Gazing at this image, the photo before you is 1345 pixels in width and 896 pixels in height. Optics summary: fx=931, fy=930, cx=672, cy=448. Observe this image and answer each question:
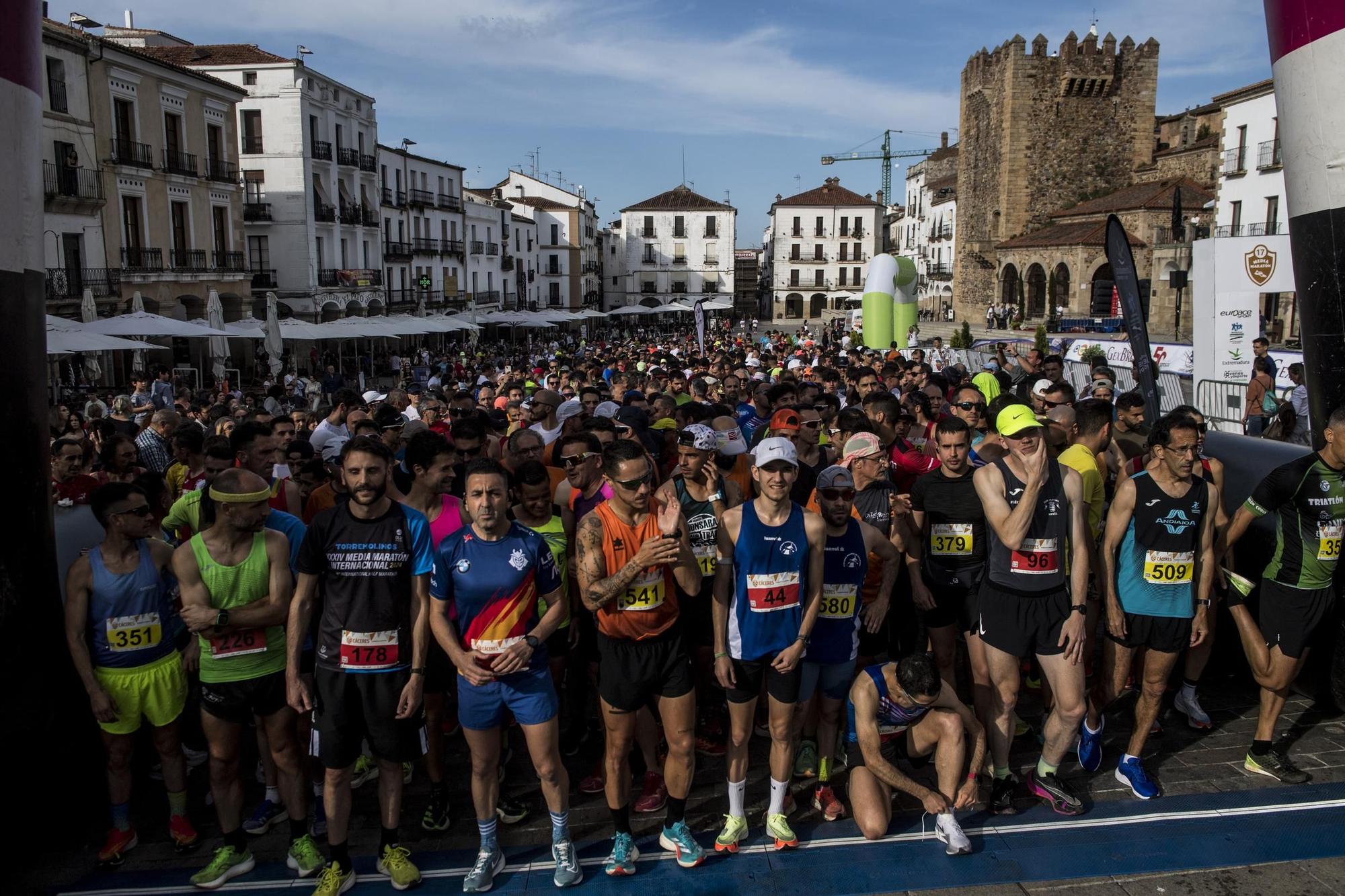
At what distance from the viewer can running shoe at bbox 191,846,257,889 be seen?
4277 mm

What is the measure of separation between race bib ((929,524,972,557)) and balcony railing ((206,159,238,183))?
3118 cm

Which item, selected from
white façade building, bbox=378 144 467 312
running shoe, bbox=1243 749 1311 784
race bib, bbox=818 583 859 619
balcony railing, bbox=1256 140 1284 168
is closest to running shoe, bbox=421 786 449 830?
race bib, bbox=818 583 859 619

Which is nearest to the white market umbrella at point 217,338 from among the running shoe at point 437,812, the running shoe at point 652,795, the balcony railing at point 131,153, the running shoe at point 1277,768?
the balcony railing at point 131,153

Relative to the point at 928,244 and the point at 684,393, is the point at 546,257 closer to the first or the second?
the point at 928,244

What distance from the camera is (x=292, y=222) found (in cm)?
3841

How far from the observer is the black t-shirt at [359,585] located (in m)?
4.16

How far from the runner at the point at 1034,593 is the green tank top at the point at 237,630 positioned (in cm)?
359

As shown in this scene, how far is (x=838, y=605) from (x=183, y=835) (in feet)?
11.2

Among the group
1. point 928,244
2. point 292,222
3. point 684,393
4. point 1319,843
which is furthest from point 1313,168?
point 928,244

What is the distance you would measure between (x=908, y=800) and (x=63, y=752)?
4351 millimetres

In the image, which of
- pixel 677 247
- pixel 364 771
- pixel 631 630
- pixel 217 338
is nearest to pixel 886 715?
pixel 631 630

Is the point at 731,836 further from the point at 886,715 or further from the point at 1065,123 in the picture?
the point at 1065,123

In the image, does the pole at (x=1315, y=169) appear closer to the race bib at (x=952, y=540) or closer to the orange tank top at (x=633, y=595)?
the race bib at (x=952, y=540)

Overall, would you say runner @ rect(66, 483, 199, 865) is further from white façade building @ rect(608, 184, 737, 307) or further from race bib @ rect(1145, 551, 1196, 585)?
white façade building @ rect(608, 184, 737, 307)
